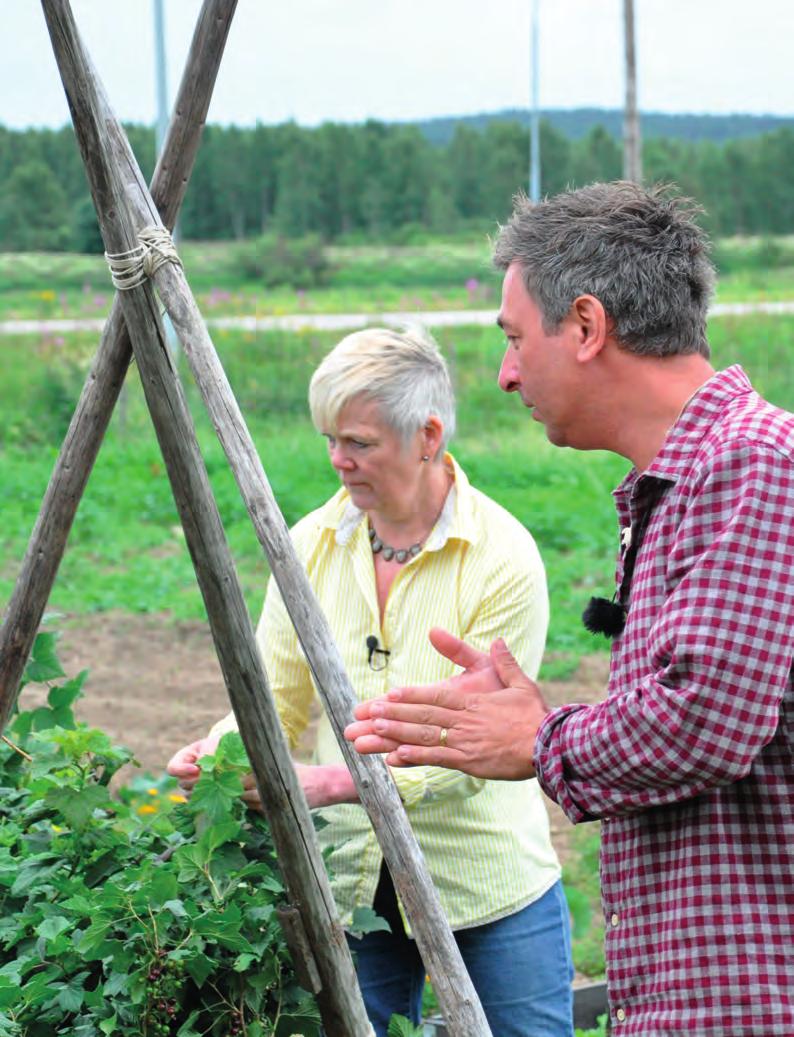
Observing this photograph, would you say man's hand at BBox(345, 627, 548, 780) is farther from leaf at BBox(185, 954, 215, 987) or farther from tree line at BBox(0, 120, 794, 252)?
tree line at BBox(0, 120, 794, 252)

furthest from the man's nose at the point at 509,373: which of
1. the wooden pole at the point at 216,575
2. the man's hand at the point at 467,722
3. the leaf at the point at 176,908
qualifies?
the leaf at the point at 176,908

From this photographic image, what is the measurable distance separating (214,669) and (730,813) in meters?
4.70

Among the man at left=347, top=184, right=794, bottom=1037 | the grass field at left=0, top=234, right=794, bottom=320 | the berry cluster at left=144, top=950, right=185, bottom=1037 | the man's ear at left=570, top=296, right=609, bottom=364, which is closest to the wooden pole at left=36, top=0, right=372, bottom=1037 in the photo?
the berry cluster at left=144, top=950, right=185, bottom=1037

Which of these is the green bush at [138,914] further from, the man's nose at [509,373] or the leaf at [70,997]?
the man's nose at [509,373]

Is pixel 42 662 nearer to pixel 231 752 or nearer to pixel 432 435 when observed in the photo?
pixel 231 752

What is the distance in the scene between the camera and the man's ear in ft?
5.23

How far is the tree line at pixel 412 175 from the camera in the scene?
26.9 m

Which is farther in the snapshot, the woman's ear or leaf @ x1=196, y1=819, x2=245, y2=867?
the woman's ear

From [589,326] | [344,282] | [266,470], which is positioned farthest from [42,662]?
[344,282]

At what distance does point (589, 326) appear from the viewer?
1604 mm

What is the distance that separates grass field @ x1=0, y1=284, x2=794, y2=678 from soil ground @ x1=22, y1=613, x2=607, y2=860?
17 centimetres

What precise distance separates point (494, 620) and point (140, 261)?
0.82m

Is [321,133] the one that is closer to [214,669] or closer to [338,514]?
[214,669]

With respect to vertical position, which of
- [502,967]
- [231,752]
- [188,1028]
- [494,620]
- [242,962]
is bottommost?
[502,967]
